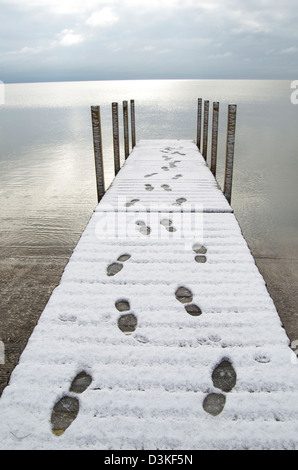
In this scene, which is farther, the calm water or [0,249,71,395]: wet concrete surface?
the calm water

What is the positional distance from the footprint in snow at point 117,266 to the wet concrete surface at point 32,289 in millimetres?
1859

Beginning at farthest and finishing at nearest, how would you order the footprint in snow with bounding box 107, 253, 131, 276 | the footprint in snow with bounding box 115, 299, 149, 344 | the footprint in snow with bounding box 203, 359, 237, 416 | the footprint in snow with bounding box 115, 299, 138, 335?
the footprint in snow with bounding box 107, 253, 131, 276, the footprint in snow with bounding box 115, 299, 138, 335, the footprint in snow with bounding box 115, 299, 149, 344, the footprint in snow with bounding box 203, 359, 237, 416

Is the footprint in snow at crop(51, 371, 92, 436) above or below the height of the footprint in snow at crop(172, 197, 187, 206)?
below

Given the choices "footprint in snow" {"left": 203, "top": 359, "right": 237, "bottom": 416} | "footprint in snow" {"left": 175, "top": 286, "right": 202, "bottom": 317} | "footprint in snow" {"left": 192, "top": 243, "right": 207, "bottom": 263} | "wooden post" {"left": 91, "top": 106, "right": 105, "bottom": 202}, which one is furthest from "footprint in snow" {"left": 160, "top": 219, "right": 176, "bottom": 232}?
"wooden post" {"left": 91, "top": 106, "right": 105, "bottom": 202}

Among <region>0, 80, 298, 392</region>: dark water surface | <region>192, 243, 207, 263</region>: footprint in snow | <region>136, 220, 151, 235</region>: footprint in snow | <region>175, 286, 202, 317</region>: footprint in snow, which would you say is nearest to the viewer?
<region>175, 286, 202, 317</region>: footprint in snow

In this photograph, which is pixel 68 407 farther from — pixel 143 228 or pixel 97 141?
pixel 97 141

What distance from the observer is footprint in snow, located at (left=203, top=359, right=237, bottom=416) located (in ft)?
8.33

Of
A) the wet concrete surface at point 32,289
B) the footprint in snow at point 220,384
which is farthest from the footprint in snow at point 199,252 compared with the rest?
the wet concrete surface at point 32,289

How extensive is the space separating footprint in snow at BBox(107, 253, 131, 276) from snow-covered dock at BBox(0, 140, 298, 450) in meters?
0.01

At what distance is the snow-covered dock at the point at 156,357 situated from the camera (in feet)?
7.79

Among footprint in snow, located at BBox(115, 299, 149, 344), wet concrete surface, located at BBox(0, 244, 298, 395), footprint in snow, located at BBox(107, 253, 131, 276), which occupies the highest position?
footprint in snow, located at BBox(107, 253, 131, 276)

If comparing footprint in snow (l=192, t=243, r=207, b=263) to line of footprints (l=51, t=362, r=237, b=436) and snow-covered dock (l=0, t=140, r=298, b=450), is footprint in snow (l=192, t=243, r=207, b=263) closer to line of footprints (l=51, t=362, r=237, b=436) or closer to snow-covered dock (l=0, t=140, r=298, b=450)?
snow-covered dock (l=0, t=140, r=298, b=450)

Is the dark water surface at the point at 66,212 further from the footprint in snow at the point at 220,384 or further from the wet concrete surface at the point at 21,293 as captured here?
the footprint in snow at the point at 220,384
